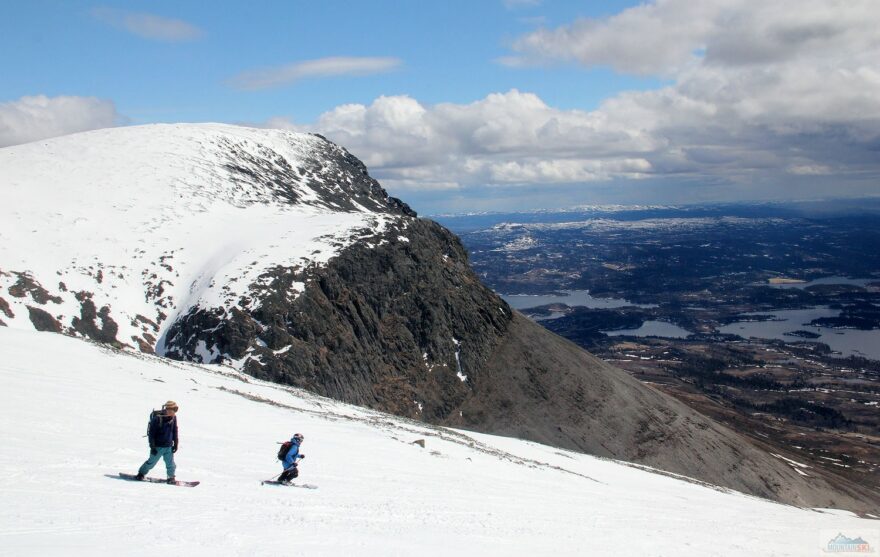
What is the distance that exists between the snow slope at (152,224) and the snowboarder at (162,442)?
145 feet

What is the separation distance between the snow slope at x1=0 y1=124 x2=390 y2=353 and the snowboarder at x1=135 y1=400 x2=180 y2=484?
44343 mm

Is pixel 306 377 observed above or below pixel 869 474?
above

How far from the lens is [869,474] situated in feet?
314

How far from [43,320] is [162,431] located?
4639cm

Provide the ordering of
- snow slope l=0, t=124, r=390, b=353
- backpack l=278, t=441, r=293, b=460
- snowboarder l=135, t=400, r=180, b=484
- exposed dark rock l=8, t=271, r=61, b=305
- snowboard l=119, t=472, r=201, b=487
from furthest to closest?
snow slope l=0, t=124, r=390, b=353, exposed dark rock l=8, t=271, r=61, b=305, backpack l=278, t=441, r=293, b=460, snowboarder l=135, t=400, r=180, b=484, snowboard l=119, t=472, r=201, b=487

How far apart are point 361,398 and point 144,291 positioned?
25.3m

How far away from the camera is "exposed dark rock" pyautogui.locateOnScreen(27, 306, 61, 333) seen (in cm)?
5073

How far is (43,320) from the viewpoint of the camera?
51.4m

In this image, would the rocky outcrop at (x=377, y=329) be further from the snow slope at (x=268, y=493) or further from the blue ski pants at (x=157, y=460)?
the blue ski pants at (x=157, y=460)

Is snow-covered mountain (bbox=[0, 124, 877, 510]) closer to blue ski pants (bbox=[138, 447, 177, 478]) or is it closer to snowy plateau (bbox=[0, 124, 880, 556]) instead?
snowy plateau (bbox=[0, 124, 880, 556])

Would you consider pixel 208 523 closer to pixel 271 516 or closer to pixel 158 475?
pixel 271 516

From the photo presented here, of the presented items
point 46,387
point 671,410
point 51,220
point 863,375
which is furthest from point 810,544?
point 863,375

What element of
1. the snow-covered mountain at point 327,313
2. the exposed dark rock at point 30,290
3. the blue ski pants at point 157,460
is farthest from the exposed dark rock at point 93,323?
the blue ski pants at point 157,460

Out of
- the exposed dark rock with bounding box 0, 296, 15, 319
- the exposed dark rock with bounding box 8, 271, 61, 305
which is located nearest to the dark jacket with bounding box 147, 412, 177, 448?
the exposed dark rock with bounding box 0, 296, 15, 319
